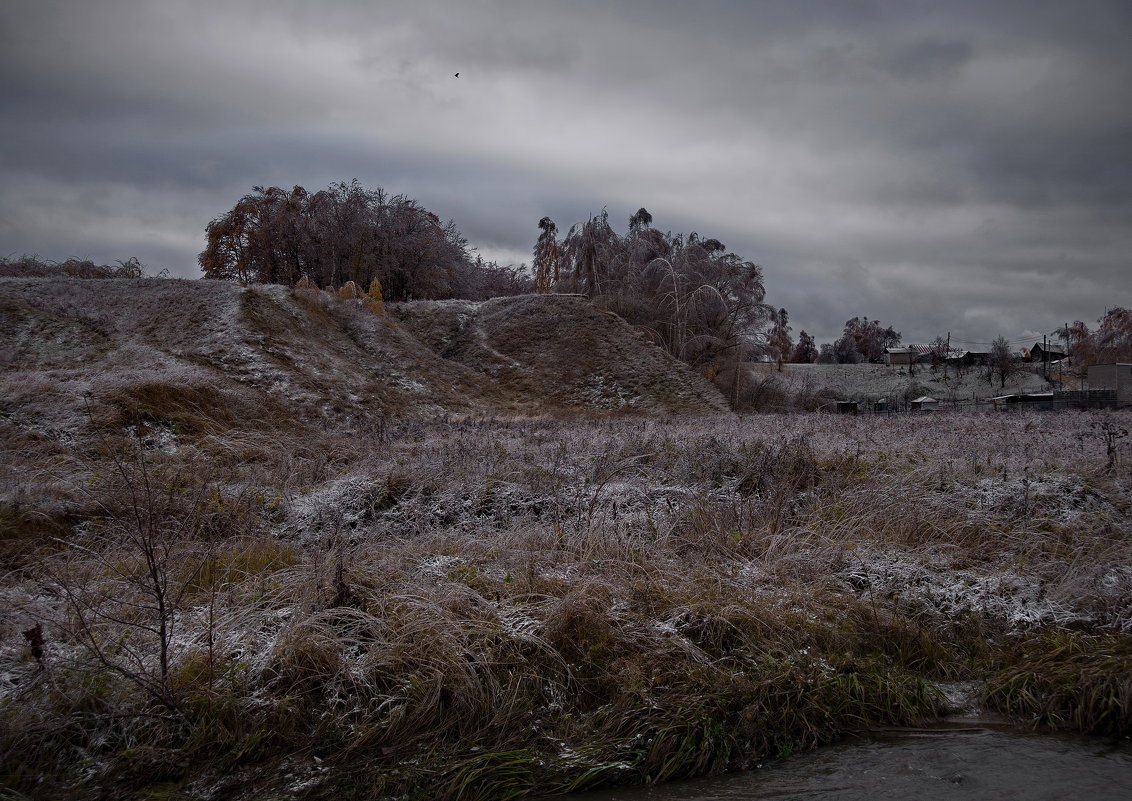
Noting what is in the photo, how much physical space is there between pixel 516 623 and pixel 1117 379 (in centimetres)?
3325

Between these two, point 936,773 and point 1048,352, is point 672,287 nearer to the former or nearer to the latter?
point 936,773

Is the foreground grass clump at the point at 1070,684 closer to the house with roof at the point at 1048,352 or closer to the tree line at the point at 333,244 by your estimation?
the tree line at the point at 333,244

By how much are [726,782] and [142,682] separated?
10.5ft

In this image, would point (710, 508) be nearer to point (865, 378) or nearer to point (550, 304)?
point (550, 304)

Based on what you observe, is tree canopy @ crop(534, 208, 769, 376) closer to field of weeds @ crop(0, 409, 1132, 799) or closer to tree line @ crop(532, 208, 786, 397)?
tree line @ crop(532, 208, 786, 397)

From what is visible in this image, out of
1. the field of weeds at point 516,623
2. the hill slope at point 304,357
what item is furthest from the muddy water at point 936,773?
the hill slope at point 304,357

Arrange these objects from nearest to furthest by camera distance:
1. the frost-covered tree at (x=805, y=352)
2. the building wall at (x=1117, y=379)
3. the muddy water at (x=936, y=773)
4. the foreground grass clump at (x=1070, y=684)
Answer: the muddy water at (x=936, y=773) < the foreground grass clump at (x=1070, y=684) < the building wall at (x=1117, y=379) < the frost-covered tree at (x=805, y=352)

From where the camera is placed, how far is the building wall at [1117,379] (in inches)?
1018

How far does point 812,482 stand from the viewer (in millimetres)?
8656

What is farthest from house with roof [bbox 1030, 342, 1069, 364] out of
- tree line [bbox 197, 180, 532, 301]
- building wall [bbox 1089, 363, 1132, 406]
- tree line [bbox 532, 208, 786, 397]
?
tree line [bbox 197, 180, 532, 301]

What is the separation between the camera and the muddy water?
3.40 m

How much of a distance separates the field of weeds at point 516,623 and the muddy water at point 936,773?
0.15 metres

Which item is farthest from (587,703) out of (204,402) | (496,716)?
(204,402)

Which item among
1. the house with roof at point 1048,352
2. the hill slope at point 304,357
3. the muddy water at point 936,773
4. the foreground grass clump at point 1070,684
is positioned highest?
the house with roof at point 1048,352
